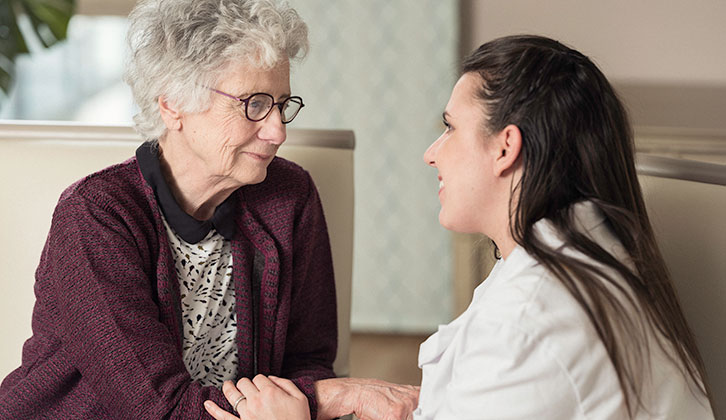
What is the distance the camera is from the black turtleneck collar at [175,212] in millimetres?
1473

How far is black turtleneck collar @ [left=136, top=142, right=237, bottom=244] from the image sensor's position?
4.83 feet

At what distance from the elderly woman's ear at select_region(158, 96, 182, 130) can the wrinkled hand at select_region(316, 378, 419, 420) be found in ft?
1.89

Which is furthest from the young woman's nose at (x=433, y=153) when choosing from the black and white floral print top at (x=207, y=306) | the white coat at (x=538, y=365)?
the black and white floral print top at (x=207, y=306)

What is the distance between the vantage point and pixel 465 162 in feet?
3.67

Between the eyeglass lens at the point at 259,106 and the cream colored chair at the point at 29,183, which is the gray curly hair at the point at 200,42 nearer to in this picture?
the eyeglass lens at the point at 259,106

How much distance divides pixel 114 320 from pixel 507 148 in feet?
2.45

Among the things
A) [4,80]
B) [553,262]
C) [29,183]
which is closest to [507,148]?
[553,262]

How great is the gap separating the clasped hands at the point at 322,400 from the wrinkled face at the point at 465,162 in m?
0.39

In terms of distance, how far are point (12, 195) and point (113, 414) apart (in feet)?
1.93

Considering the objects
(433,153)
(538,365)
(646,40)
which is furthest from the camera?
(646,40)

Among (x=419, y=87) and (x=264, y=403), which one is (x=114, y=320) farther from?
(x=419, y=87)

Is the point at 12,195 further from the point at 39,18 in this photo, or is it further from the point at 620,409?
the point at 39,18

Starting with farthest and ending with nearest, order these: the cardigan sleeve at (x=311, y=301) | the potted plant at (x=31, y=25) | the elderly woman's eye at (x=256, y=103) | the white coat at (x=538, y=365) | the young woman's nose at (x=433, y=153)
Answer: the potted plant at (x=31, y=25) < the cardigan sleeve at (x=311, y=301) < the elderly woman's eye at (x=256, y=103) < the young woman's nose at (x=433, y=153) < the white coat at (x=538, y=365)

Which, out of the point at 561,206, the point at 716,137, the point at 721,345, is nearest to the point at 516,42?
the point at 561,206
